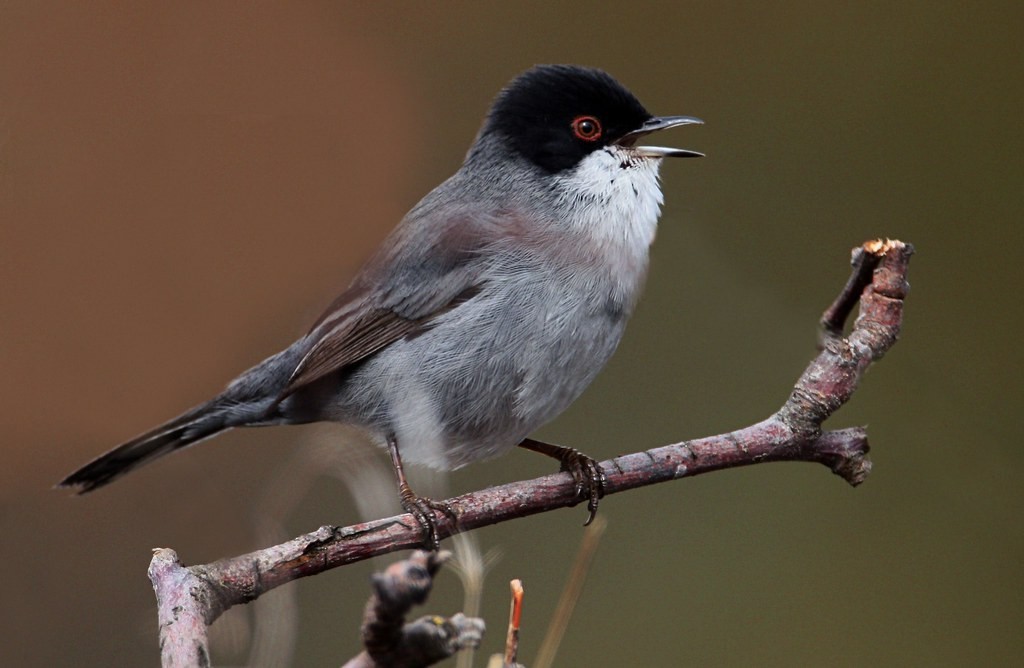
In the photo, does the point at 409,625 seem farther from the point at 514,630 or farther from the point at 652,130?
the point at 652,130

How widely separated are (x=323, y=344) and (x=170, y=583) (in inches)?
57.1

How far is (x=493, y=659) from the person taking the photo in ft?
4.40

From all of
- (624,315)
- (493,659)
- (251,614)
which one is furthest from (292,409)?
(493,659)

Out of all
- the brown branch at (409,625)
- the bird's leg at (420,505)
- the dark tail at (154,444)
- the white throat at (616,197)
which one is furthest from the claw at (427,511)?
the white throat at (616,197)

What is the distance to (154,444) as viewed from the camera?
2908 millimetres

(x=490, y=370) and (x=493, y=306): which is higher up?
(x=493, y=306)

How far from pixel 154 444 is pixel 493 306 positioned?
1.09 meters

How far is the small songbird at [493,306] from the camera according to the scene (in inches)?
106

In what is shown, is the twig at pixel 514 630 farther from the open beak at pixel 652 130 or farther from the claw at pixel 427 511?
the open beak at pixel 652 130

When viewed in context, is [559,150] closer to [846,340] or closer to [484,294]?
[484,294]

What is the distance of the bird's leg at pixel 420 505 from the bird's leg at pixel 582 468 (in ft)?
1.27

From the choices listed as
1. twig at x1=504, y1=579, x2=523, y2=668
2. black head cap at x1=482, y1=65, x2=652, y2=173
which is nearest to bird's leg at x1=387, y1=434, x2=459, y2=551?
twig at x1=504, y1=579, x2=523, y2=668

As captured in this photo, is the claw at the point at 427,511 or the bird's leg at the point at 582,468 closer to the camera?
the claw at the point at 427,511

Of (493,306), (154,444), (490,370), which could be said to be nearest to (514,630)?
(490,370)
